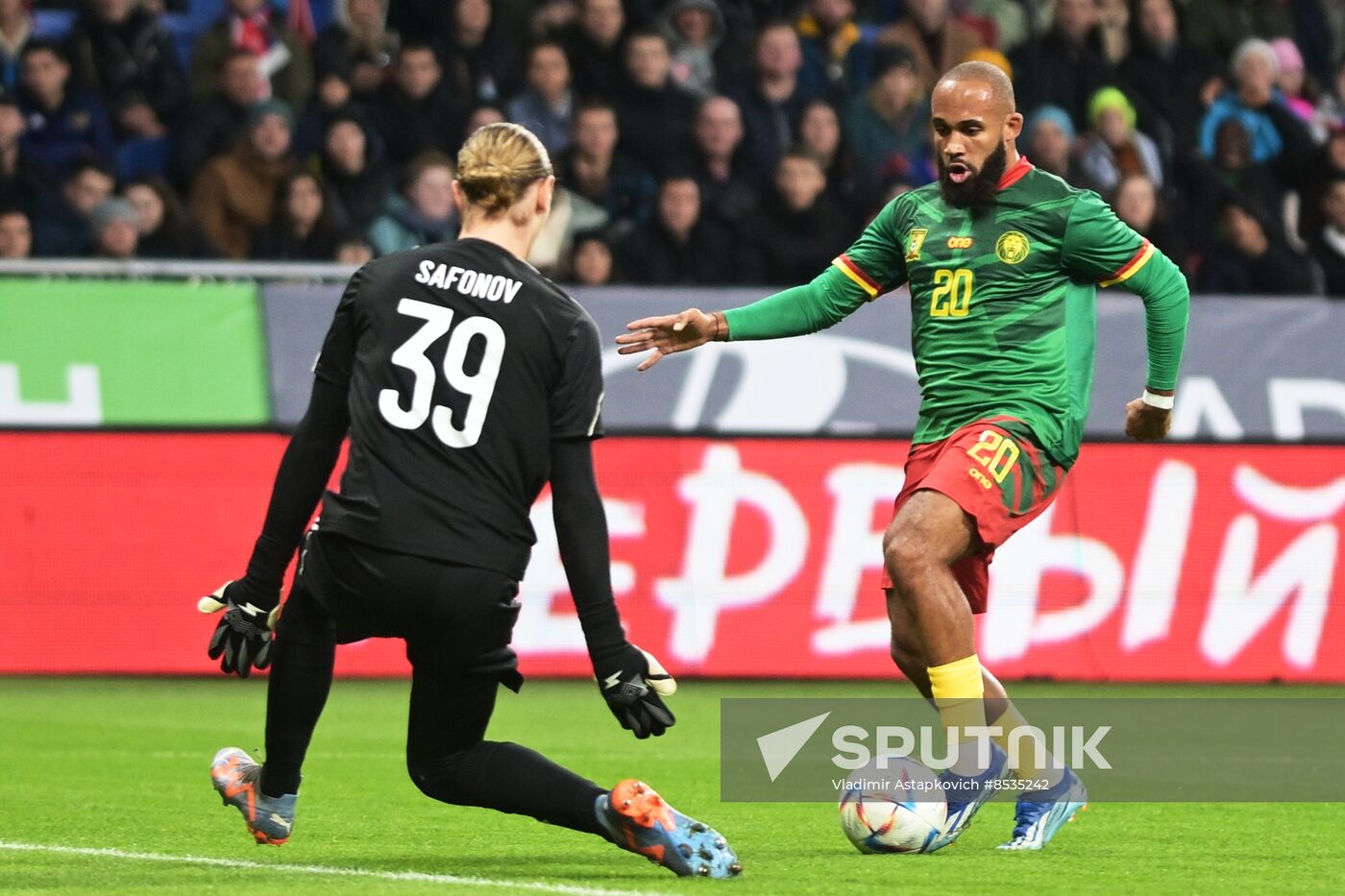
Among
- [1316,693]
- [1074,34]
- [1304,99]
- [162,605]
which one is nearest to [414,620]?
[162,605]

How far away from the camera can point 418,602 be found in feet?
19.2

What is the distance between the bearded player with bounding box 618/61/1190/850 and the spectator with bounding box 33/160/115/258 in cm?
781

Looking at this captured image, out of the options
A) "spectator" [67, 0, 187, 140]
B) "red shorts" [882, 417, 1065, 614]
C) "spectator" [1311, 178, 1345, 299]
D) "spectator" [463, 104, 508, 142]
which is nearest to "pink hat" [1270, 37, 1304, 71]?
"spectator" [1311, 178, 1345, 299]

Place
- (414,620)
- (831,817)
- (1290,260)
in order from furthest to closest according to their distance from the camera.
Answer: (1290,260)
(831,817)
(414,620)

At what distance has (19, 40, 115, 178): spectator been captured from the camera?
1501 centimetres

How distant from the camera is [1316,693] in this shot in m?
13.1

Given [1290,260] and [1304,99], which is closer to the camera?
[1290,260]

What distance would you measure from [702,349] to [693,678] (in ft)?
6.26

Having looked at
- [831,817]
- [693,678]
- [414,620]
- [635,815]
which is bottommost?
[693,678]

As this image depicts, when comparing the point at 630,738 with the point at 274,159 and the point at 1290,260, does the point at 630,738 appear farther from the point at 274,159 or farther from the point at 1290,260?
the point at 1290,260

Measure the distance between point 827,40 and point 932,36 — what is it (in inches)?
30.2

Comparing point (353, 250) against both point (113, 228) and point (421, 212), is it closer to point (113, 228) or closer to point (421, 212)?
point (421, 212)

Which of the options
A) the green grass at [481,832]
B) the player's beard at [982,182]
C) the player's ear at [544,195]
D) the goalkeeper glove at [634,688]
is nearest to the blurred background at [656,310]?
the green grass at [481,832]

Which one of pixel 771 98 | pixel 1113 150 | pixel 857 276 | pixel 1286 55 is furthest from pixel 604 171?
pixel 857 276
